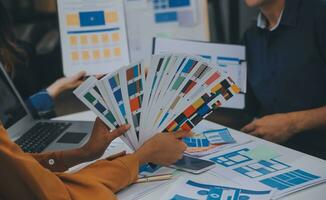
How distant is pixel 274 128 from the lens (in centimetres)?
→ 175

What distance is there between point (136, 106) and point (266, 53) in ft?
3.14

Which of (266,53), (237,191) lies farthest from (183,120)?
(266,53)

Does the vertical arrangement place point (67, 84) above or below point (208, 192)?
above

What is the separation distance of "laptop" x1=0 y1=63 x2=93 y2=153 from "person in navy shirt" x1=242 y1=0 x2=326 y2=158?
28.9 inches

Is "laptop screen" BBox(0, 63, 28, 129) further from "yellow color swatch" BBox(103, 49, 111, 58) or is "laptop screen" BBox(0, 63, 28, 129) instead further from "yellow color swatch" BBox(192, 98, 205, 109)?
"yellow color swatch" BBox(192, 98, 205, 109)

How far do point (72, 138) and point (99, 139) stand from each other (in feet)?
1.28

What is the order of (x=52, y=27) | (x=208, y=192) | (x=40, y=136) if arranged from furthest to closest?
(x=52, y=27)
(x=40, y=136)
(x=208, y=192)

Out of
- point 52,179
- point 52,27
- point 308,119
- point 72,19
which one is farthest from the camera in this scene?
point 52,27

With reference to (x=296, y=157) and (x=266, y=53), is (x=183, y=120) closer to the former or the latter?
(x=296, y=157)

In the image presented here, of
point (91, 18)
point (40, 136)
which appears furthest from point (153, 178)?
point (91, 18)

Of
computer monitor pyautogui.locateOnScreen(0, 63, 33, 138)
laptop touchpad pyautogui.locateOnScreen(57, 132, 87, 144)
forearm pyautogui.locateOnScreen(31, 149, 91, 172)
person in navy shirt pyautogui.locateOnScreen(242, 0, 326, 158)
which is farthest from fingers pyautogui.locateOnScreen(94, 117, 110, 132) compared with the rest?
person in navy shirt pyautogui.locateOnScreen(242, 0, 326, 158)

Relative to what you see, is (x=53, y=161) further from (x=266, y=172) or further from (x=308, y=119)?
(x=308, y=119)

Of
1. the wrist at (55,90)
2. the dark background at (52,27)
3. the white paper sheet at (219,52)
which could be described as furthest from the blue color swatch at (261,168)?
the dark background at (52,27)

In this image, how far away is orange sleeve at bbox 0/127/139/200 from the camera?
96 centimetres
